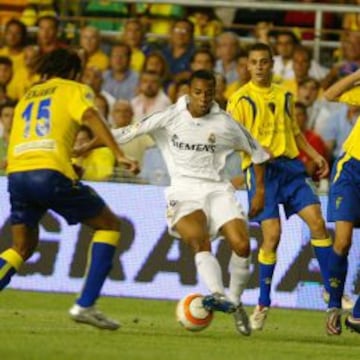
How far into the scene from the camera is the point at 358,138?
14383 mm

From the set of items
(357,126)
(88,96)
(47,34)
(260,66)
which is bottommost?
(47,34)

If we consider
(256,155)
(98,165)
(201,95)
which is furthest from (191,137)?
(98,165)

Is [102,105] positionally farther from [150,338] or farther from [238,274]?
[150,338]

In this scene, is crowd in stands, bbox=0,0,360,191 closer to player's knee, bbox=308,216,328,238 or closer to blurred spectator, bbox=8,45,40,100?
blurred spectator, bbox=8,45,40,100

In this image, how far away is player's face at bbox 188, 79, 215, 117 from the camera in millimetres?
13852

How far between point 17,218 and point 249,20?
1102 cm

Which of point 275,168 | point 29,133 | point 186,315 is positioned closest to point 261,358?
point 186,315

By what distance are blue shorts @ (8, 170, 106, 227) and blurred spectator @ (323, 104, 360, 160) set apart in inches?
323

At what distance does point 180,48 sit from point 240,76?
1043 mm

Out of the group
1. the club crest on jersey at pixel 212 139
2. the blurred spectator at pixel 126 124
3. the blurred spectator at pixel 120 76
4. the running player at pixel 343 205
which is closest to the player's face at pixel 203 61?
the blurred spectator at pixel 120 76

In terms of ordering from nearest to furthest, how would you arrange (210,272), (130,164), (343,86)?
(130,164), (210,272), (343,86)

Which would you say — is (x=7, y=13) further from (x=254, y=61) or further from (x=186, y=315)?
(x=186, y=315)

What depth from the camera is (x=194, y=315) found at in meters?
13.3

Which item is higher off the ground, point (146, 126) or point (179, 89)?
point (146, 126)
